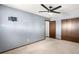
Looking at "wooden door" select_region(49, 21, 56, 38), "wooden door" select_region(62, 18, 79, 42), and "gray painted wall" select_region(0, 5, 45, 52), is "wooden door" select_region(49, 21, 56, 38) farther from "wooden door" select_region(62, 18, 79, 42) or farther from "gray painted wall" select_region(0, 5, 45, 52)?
"gray painted wall" select_region(0, 5, 45, 52)

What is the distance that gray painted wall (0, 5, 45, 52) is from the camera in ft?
12.6

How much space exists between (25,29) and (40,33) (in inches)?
80.9

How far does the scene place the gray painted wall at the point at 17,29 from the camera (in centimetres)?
384

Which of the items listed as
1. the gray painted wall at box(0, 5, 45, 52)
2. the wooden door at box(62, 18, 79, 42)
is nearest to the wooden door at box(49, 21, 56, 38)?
the wooden door at box(62, 18, 79, 42)

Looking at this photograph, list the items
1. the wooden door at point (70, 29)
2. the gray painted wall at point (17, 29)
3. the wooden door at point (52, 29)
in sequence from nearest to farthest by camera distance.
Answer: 1. the gray painted wall at point (17, 29)
2. the wooden door at point (70, 29)
3. the wooden door at point (52, 29)

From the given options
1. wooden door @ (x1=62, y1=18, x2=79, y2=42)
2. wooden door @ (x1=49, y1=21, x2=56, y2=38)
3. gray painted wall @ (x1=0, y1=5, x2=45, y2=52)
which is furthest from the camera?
wooden door @ (x1=49, y1=21, x2=56, y2=38)

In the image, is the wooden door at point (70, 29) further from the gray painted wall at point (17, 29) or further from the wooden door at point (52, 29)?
the gray painted wall at point (17, 29)

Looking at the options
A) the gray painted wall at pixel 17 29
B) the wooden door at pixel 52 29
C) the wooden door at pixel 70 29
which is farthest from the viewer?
the wooden door at pixel 52 29

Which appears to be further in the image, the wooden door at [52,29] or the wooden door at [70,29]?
the wooden door at [52,29]

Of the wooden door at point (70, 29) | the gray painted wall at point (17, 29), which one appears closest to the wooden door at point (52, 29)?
the wooden door at point (70, 29)

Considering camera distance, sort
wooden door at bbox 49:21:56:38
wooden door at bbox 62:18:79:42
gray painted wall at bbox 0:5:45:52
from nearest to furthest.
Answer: gray painted wall at bbox 0:5:45:52 < wooden door at bbox 62:18:79:42 < wooden door at bbox 49:21:56:38

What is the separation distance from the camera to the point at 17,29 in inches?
181
